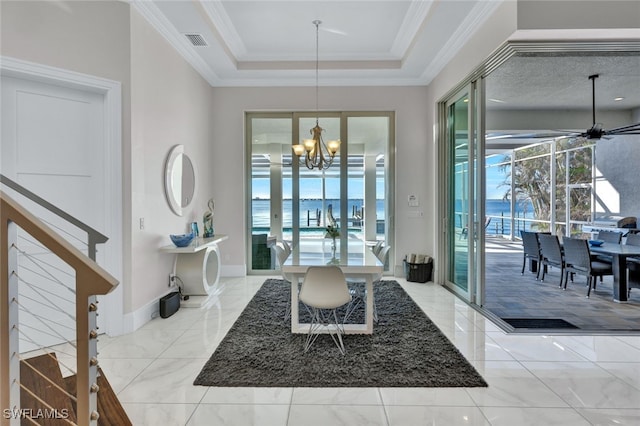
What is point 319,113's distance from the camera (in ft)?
17.8

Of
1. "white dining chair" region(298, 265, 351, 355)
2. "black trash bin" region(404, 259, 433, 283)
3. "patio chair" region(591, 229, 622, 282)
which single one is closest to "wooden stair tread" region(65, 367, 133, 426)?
"white dining chair" region(298, 265, 351, 355)

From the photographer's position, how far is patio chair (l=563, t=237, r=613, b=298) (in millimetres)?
4293

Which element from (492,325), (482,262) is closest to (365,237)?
(482,262)

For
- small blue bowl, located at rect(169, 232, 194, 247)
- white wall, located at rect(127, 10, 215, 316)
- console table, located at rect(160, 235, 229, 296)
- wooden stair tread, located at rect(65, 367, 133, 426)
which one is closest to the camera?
wooden stair tread, located at rect(65, 367, 133, 426)

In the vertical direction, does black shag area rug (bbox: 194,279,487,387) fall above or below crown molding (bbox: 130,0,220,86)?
below

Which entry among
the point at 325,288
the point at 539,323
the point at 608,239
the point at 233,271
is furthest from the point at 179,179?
the point at 608,239

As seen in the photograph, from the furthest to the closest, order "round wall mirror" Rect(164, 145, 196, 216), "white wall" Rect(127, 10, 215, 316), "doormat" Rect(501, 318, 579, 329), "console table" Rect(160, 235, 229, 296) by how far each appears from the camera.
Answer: "console table" Rect(160, 235, 229, 296), "round wall mirror" Rect(164, 145, 196, 216), "doormat" Rect(501, 318, 579, 329), "white wall" Rect(127, 10, 215, 316)

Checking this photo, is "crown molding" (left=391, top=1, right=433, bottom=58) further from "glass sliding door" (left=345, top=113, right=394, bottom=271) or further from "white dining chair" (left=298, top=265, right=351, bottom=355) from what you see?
"white dining chair" (left=298, top=265, right=351, bottom=355)

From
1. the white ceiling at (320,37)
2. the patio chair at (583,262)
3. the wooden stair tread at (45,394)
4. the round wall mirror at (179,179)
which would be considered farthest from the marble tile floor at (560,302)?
the round wall mirror at (179,179)

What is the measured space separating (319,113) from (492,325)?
406cm

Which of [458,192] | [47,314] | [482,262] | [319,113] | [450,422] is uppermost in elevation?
[319,113]

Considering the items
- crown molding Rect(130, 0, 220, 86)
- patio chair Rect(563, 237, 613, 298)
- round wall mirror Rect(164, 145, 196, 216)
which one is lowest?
patio chair Rect(563, 237, 613, 298)

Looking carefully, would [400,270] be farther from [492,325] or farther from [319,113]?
[319,113]

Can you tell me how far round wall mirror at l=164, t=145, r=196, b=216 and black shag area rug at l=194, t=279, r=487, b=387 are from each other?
5.70ft
